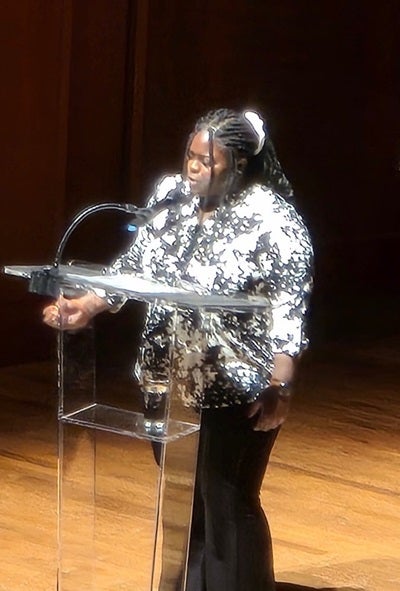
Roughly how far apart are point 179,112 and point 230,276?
3965 millimetres

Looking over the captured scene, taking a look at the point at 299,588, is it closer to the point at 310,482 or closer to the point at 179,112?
the point at 310,482

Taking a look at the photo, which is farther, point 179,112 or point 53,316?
point 179,112

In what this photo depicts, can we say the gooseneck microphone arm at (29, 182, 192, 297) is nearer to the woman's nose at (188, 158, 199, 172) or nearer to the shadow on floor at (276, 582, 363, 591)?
the woman's nose at (188, 158, 199, 172)

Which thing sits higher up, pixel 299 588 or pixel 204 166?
pixel 204 166

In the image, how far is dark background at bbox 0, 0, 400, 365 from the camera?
19.6ft

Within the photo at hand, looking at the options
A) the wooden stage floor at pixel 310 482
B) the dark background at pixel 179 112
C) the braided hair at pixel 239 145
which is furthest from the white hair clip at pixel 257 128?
the dark background at pixel 179 112

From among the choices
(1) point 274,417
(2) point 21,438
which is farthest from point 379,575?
(2) point 21,438

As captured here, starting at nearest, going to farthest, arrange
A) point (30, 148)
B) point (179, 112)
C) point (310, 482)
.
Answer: point (310, 482) < point (30, 148) < point (179, 112)

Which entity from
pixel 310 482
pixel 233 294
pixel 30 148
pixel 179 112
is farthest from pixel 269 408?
pixel 179 112

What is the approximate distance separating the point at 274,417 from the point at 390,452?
2.57m

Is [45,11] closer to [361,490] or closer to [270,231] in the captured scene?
[361,490]

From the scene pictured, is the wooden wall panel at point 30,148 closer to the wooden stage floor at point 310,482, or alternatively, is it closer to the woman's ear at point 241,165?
the wooden stage floor at point 310,482

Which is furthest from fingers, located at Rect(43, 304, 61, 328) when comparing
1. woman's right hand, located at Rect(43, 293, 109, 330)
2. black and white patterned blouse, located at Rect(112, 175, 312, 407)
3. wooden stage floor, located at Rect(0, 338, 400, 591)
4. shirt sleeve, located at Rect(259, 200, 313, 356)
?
shirt sleeve, located at Rect(259, 200, 313, 356)

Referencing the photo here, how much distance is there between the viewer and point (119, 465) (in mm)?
2719
